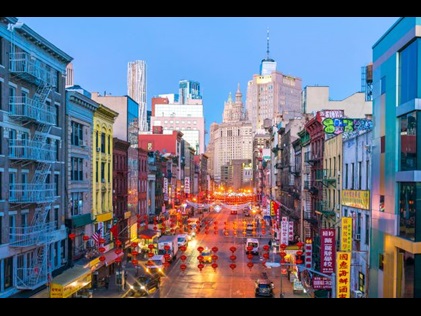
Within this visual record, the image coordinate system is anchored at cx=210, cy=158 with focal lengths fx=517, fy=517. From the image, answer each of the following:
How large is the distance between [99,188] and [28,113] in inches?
630

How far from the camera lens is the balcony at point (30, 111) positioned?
81.1ft

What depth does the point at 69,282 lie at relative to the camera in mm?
26484

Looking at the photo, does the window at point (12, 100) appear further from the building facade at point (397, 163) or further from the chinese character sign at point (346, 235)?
the chinese character sign at point (346, 235)

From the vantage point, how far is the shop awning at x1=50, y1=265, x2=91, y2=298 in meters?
25.1

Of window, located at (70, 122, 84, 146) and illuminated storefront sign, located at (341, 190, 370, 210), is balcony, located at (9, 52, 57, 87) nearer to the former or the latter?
window, located at (70, 122, 84, 146)

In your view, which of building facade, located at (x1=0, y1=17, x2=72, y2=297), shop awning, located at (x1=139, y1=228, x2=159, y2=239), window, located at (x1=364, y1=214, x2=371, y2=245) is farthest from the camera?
shop awning, located at (x1=139, y1=228, x2=159, y2=239)

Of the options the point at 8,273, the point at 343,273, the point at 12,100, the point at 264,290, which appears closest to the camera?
the point at 343,273

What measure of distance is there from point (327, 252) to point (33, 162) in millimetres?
16262

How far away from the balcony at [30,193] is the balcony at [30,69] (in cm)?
529

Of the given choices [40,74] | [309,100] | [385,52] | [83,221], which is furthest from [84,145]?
[309,100]

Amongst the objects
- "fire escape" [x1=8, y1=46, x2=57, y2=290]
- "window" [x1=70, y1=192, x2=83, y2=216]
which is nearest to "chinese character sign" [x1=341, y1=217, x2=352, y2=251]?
"fire escape" [x1=8, y1=46, x2=57, y2=290]

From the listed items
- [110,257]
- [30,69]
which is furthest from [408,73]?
[110,257]

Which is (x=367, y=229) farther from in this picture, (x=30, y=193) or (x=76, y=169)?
(x=76, y=169)
